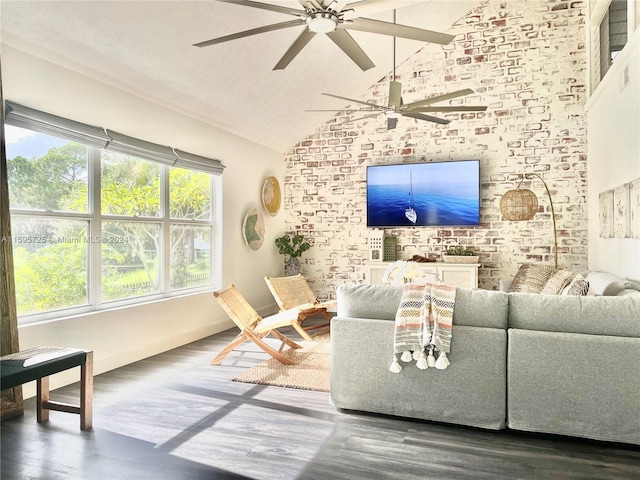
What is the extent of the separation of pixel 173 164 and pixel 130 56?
120 centimetres

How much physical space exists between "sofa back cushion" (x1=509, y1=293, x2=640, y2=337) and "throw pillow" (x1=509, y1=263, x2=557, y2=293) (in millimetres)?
1857

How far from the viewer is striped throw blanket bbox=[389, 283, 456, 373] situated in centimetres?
283

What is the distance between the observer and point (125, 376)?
393 centimetres

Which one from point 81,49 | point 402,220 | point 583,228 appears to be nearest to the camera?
point 81,49

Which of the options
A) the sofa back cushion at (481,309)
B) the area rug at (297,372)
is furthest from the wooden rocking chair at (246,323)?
the sofa back cushion at (481,309)

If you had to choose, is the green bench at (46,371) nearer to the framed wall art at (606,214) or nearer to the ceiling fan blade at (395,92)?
the ceiling fan blade at (395,92)

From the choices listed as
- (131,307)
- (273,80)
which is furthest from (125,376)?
(273,80)

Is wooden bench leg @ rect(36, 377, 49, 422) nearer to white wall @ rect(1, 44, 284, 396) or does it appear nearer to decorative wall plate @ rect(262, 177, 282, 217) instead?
white wall @ rect(1, 44, 284, 396)

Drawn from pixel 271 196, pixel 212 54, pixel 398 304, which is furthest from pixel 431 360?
pixel 271 196

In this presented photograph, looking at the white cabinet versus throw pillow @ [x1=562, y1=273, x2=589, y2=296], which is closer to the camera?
throw pillow @ [x1=562, y1=273, x2=589, y2=296]

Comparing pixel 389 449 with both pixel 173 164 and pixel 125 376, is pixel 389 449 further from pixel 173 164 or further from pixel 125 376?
pixel 173 164

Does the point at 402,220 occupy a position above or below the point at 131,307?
above

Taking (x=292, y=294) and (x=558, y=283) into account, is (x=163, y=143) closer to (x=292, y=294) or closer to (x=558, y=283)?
(x=292, y=294)

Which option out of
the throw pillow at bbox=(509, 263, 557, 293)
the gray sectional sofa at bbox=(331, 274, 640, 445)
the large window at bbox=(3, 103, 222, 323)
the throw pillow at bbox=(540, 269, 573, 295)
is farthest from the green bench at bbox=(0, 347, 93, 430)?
the throw pillow at bbox=(509, 263, 557, 293)
